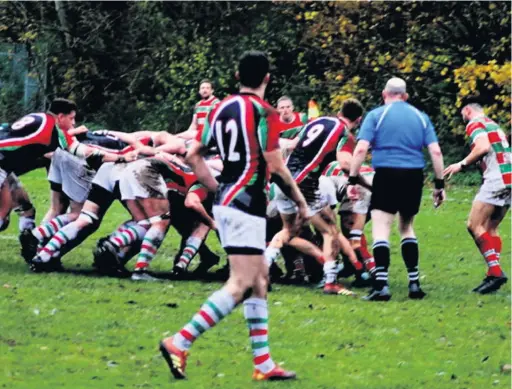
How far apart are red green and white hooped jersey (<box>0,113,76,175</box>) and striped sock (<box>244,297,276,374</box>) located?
19.7 ft

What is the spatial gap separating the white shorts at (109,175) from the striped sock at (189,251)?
3.36 ft

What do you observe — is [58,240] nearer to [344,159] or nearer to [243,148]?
[344,159]

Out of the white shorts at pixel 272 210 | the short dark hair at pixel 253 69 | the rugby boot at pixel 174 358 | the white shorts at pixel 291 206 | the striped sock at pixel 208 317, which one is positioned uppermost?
the short dark hair at pixel 253 69

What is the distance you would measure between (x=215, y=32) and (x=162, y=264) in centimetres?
2089

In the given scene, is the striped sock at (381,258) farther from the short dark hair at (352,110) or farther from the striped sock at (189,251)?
the striped sock at (189,251)

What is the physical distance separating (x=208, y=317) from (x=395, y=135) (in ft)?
14.8

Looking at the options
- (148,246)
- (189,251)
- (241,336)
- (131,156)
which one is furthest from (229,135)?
(189,251)

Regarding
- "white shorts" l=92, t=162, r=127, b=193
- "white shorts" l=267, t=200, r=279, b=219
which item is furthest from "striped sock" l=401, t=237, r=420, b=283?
"white shorts" l=92, t=162, r=127, b=193

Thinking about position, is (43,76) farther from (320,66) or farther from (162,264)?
(162,264)

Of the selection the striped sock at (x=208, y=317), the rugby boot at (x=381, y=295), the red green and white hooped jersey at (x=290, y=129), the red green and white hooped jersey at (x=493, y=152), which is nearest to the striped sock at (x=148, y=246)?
the red green and white hooped jersey at (x=290, y=129)

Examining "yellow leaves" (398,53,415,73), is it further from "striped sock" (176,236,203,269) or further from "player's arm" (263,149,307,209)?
"player's arm" (263,149,307,209)

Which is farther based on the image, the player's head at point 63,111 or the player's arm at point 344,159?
the player's head at point 63,111

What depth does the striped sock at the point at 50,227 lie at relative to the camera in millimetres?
15344

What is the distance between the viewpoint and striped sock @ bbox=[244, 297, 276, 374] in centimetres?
896
